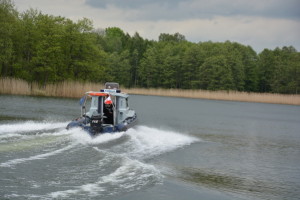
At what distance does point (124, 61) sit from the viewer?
351 feet

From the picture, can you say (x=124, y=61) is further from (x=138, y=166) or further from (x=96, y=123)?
(x=138, y=166)

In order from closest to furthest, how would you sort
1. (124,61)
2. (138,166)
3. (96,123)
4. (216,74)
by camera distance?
(138,166), (96,123), (216,74), (124,61)

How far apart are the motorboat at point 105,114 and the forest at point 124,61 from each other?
124 ft

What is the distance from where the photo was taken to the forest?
204 feet

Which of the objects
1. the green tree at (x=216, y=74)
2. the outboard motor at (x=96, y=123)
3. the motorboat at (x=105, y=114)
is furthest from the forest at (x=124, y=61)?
the outboard motor at (x=96, y=123)

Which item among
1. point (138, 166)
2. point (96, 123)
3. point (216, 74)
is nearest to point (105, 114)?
point (96, 123)

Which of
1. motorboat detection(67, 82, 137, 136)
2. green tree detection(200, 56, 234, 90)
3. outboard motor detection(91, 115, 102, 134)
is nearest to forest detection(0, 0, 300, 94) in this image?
green tree detection(200, 56, 234, 90)

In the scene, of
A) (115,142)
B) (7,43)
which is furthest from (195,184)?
(7,43)

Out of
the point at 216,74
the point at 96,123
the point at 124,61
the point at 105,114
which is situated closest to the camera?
the point at 96,123

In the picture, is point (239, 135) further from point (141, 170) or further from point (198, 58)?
point (198, 58)

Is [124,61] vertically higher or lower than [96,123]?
higher

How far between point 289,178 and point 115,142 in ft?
26.0

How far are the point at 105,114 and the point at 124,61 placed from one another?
8619 centimetres

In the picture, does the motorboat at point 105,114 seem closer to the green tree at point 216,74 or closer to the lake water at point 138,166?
the lake water at point 138,166
